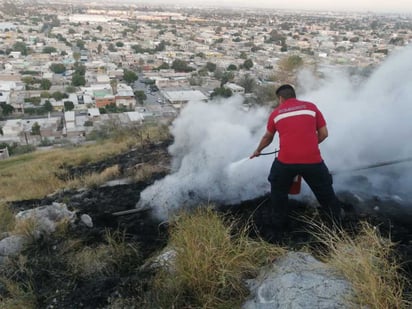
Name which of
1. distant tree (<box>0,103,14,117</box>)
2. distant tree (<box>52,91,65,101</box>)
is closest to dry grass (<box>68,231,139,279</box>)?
distant tree (<box>0,103,14,117</box>)

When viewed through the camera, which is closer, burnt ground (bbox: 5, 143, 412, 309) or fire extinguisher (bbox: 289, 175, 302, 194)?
burnt ground (bbox: 5, 143, 412, 309)

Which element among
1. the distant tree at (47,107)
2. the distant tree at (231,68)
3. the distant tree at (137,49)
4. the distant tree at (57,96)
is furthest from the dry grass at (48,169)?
the distant tree at (137,49)

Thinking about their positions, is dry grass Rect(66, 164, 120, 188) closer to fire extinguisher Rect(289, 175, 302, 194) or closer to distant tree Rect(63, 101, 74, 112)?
fire extinguisher Rect(289, 175, 302, 194)

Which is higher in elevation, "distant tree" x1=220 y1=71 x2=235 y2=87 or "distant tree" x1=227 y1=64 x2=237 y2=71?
"distant tree" x1=220 y1=71 x2=235 y2=87

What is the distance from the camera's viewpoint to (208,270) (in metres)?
2.51

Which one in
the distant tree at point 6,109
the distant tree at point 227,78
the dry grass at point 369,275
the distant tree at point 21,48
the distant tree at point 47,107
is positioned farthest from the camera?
the distant tree at point 21,48

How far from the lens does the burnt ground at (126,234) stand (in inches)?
109

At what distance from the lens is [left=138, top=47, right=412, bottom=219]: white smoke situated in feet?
14.4

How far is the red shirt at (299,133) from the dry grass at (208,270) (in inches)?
31.9

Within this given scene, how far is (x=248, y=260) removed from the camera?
2688 millimetres

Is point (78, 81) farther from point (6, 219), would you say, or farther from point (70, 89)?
point (6, 219)

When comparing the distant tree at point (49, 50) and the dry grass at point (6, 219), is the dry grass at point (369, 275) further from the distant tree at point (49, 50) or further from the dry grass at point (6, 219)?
the distant tree at point (49, 50)

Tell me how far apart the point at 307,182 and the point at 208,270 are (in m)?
1.23

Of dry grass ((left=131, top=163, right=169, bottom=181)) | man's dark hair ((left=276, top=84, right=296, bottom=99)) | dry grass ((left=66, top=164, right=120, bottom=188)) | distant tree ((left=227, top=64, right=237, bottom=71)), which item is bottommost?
distant tree ((left=227, top=64, right=237, bottom=71))
